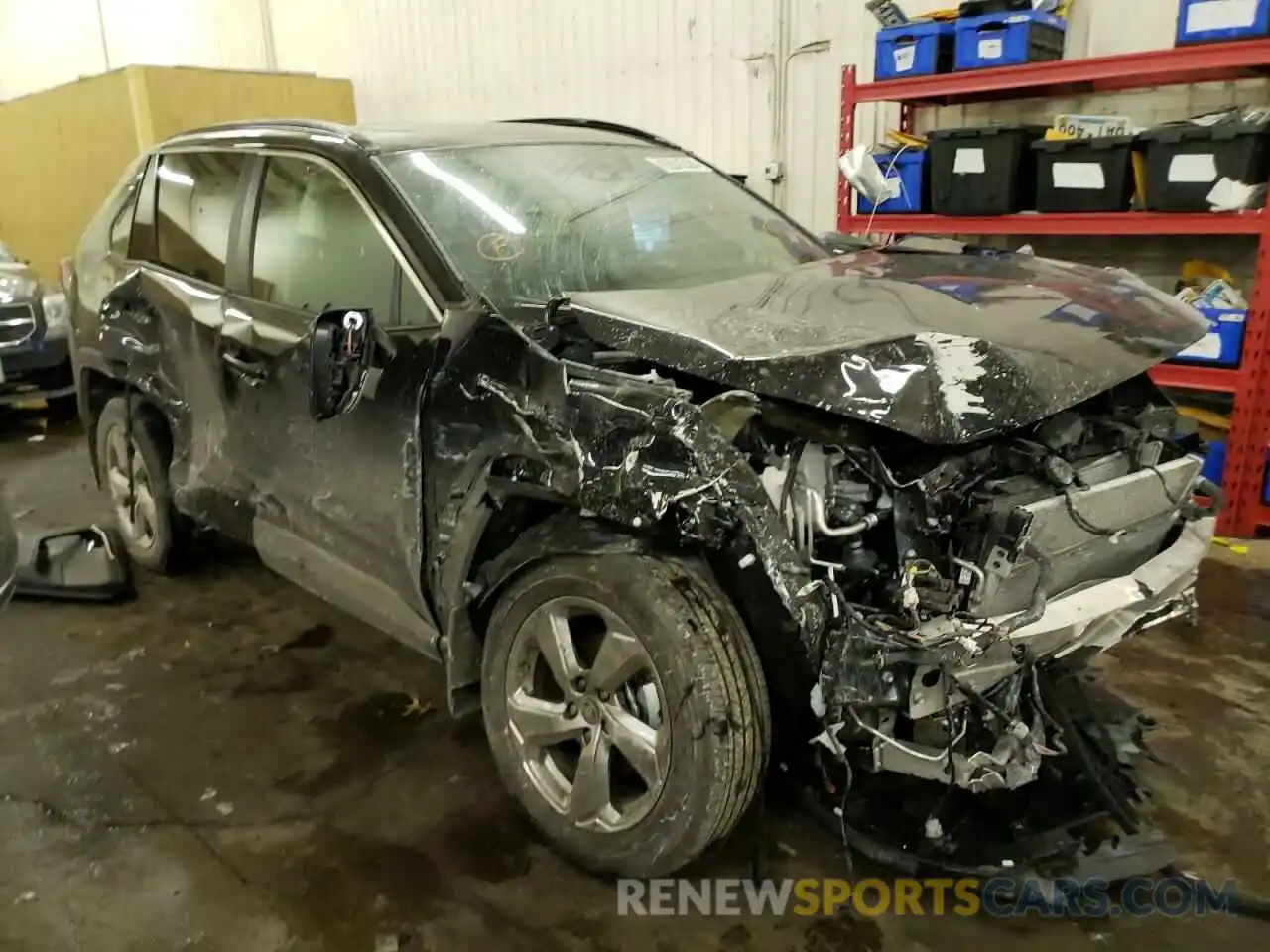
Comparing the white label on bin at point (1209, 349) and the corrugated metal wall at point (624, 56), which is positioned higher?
the corrugated metal wall at point (624, 56)

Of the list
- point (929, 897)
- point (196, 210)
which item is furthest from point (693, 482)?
point (196, 210)

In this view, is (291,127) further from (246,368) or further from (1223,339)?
(1223,339)

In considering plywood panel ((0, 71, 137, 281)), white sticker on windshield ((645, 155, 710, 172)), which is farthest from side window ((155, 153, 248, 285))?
plywood panel ((0, 71, 137, 281))

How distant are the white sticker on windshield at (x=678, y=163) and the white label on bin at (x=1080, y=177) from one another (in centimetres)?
192

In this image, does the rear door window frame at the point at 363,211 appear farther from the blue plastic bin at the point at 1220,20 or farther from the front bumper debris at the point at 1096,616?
the blue plastic bin at the point at 1220,20

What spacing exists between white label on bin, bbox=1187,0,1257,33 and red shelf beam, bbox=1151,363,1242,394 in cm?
133

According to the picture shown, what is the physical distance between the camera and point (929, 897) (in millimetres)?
2203

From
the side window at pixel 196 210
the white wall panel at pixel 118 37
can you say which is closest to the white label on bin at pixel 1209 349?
the side window at pixel 196 210

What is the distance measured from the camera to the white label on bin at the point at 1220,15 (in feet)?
12.4

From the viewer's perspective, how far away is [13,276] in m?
6.79

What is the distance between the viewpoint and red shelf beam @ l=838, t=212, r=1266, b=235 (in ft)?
13.3

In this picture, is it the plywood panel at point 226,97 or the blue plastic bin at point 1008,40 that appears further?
the plywood panel at point 226,97

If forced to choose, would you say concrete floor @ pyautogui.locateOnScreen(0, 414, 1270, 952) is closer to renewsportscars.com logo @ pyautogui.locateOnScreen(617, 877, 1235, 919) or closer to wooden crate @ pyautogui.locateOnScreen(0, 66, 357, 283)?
renewsportscars.com logo @ pyautogui.locateOnScreen(617, 877, 1235, 919)

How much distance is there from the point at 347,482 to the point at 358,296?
50 cm
